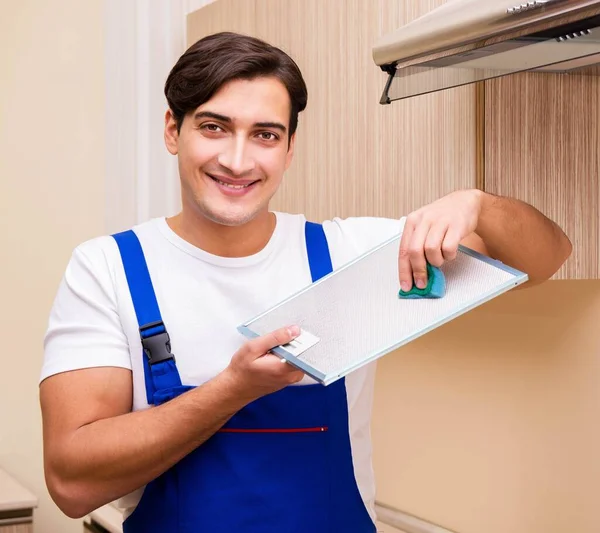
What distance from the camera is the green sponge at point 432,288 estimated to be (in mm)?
992

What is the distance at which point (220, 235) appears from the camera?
1279 mm

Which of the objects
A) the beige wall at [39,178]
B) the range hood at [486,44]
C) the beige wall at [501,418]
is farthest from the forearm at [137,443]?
the beige wall at [39,178]

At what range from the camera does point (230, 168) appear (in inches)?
47.1

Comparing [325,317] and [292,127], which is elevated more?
[292,127]

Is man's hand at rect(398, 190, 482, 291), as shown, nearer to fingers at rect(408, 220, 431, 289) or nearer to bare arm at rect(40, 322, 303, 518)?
fingers at rect(408, 220, 431, 289)

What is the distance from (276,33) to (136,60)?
699 millimetres

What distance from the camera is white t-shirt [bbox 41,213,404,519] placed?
1.17 m

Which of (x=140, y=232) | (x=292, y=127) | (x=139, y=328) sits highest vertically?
(x=292, y=127)

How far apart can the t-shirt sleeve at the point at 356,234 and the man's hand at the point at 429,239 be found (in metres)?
0.27

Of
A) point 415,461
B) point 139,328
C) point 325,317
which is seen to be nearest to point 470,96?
point 325,317

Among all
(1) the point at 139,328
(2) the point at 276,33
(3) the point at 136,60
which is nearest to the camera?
(1) the point at 139,328

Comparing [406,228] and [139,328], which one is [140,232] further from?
[406,228]

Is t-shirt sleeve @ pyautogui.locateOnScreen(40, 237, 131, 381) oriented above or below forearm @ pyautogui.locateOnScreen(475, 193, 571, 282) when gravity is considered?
below

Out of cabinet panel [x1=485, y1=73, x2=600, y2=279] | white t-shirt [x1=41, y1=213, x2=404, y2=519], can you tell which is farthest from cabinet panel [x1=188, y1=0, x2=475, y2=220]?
white t-shirt [x1=41, y1=213, x2=404, y2=519]
